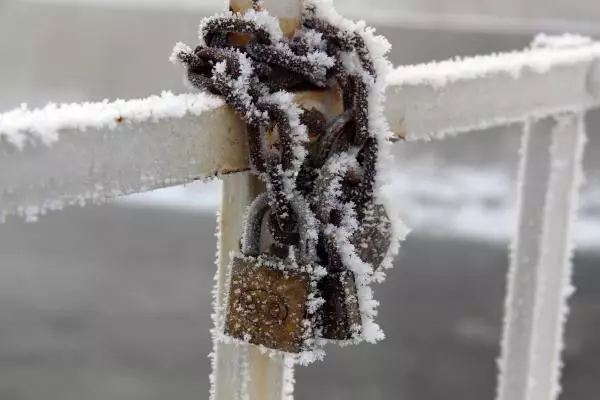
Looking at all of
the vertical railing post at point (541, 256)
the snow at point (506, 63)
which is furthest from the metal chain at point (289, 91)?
the vertical railing post at point (541, 256)

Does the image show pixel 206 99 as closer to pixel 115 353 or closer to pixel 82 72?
pixel 115 353

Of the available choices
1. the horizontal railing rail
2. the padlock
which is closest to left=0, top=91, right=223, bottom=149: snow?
the horizontal railing rail

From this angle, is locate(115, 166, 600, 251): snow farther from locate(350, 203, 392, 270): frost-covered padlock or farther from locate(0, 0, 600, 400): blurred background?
locate(350, 203, 392, 270): frost-covered padlock

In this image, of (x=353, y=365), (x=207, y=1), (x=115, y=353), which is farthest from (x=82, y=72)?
(x=353, y=365)

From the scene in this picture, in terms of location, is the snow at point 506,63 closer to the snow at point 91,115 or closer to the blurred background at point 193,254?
the snow at point 91,115

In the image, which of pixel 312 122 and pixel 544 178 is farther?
pixel 544 178

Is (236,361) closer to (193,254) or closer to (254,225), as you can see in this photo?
(254,225)
